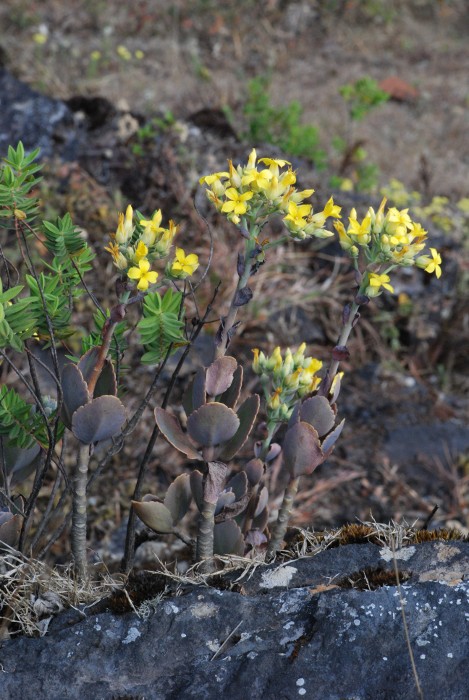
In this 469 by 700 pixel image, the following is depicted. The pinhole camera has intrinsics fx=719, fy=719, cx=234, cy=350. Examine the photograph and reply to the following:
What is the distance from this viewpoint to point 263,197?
160cm

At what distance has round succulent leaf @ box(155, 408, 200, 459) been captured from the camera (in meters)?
1.70

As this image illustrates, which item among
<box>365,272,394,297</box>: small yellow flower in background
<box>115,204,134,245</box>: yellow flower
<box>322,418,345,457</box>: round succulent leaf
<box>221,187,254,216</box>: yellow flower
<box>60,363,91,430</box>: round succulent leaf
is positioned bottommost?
<box>322,418,345,457</box>: round succulent leaf

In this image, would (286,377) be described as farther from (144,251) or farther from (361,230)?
(144,251)

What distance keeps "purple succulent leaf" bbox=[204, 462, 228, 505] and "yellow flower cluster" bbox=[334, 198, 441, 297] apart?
544mm

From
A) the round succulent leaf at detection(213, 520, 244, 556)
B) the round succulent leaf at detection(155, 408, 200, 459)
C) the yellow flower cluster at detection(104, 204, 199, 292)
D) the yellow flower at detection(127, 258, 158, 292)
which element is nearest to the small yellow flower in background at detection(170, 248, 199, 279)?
the yellow flower cluster at detection(104, 204, 199, 292)

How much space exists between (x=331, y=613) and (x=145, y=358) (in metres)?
0.72

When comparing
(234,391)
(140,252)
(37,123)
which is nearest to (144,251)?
(140,252)

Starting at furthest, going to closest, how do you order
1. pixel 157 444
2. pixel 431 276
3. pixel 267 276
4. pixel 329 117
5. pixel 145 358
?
pixel 329 117
pixel 431 276
pixel 267 276
pixel 157 444
pixel 145 358

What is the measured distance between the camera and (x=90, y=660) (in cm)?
158

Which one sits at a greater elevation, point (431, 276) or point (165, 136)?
point (165, 136)

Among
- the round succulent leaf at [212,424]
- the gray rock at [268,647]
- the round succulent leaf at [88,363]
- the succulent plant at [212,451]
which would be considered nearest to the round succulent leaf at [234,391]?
the succulent plant at [212,451]

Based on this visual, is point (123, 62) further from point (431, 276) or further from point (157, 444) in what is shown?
point (157, 444)

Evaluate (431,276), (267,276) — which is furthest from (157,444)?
(431,276)

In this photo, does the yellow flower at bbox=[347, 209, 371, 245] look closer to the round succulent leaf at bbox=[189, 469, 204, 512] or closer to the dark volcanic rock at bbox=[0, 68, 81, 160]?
the round succulent leaf at bbox=[189, 469, 204, 512]
